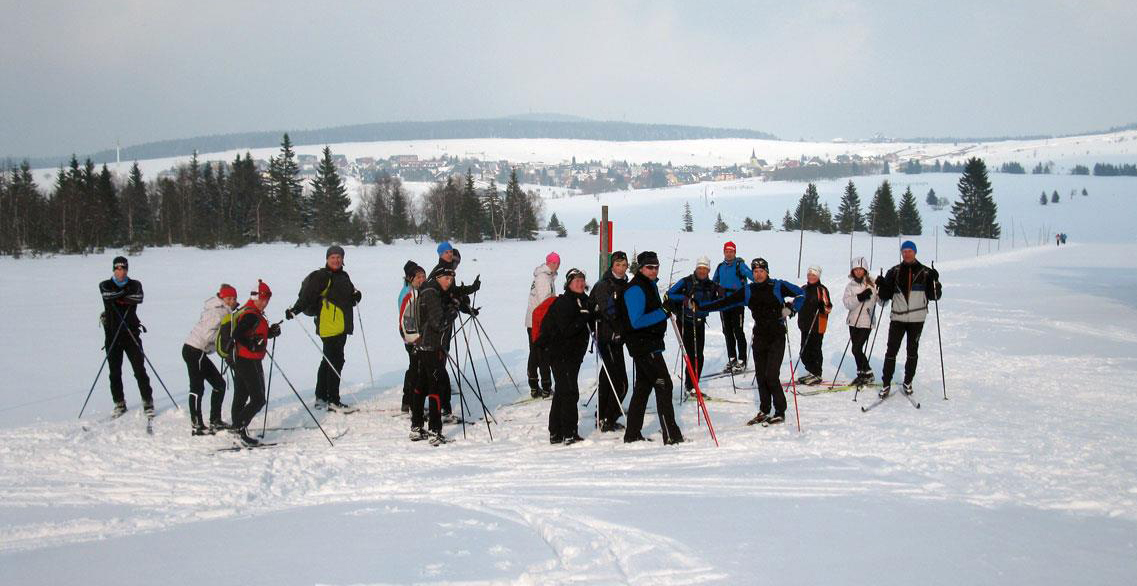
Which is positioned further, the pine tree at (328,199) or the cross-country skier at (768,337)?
the pine tree at (328,199)

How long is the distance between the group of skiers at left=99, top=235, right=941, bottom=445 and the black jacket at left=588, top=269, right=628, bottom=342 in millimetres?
14

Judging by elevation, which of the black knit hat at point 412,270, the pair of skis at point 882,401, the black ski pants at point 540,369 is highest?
the black knit hat at point 412,270

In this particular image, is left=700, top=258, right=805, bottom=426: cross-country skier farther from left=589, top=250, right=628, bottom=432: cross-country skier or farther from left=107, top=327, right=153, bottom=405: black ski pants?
left=107, top=327, right=153, bottom=405: black ski pants

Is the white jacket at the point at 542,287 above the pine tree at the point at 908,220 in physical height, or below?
below

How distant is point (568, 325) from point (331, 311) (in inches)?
134

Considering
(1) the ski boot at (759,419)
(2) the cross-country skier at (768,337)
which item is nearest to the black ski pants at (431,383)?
(2) the cross-country skier at (768,337)

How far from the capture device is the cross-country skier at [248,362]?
7.08m

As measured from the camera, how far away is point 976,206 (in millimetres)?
71188

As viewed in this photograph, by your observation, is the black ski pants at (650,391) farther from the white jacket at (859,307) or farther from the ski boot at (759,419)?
the white jacket at (859,307)

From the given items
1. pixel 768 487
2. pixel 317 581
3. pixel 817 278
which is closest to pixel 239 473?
pixel 317 581

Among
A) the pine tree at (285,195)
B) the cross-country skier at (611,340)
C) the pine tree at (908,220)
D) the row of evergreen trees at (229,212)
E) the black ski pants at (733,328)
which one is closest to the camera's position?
the cross-country skier at (611,340)

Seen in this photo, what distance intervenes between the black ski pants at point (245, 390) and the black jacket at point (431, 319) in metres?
1.73

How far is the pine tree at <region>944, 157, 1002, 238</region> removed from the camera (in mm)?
70500

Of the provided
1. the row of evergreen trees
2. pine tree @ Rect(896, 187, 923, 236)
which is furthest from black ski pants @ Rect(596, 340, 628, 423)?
pine tree @ Rect(896, 187, 923, 236)
